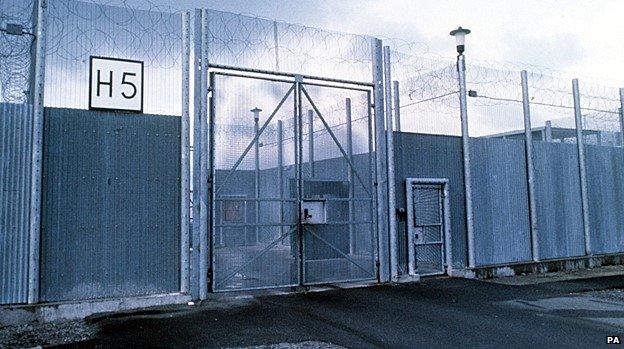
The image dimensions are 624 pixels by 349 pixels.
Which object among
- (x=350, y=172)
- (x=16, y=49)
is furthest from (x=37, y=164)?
(x=350, y=172)

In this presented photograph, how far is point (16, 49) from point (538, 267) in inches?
476

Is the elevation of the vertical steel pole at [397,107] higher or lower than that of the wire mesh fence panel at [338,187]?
higher

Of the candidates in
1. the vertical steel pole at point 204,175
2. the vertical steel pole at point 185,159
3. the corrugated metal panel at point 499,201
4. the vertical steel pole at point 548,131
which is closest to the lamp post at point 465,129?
the corrugated metal panel at point 499,201

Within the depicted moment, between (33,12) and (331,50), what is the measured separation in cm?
555

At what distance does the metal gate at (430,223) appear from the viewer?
436 inches

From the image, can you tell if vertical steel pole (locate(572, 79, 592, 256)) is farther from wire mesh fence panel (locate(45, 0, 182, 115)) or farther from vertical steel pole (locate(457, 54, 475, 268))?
wire mesh fence panel (locate(45, 0, 182, 115))

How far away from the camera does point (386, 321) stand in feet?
23.2

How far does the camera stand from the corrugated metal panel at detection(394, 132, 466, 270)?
11.0 m

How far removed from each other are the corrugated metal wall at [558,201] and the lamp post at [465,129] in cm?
235

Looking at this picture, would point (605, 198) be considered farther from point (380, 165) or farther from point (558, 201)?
point (380, 165)

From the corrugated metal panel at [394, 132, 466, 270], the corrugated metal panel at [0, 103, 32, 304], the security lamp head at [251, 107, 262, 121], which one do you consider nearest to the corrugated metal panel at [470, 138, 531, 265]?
the corrugated metal panel at [394, 132, 466, 270]

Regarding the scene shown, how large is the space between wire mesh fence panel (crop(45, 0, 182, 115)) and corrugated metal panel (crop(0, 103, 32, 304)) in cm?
60

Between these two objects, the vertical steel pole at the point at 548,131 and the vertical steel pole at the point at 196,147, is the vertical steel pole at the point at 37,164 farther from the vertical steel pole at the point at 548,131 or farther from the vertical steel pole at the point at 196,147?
the vertical steel pole at the point at 548,131

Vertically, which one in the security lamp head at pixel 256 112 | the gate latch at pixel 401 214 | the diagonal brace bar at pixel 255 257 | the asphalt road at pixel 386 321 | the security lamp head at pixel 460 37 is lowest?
the asphalt road at pixel 386 321
